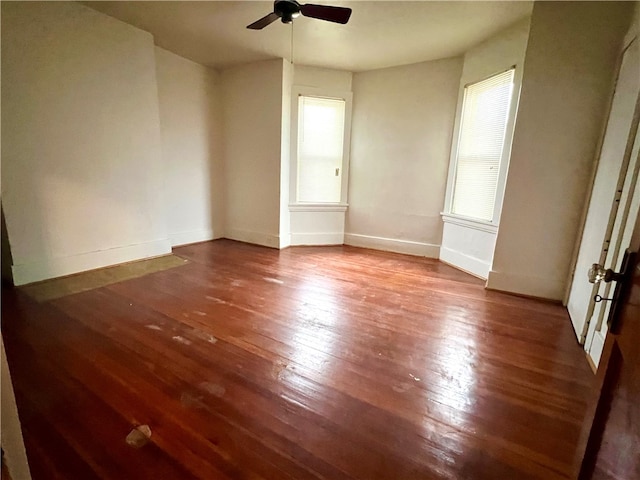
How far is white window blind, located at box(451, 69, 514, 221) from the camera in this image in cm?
326

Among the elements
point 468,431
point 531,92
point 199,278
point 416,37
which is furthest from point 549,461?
point 416,37

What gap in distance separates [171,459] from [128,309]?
1.58 m

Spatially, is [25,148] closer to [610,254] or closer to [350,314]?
[350,314]

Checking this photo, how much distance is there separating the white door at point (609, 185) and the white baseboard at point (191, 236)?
456cm

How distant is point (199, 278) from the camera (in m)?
3.19

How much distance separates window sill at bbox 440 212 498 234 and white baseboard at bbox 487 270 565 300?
53cm

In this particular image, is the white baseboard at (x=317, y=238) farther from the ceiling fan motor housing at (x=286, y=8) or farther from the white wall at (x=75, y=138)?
the ceiling fan motor housing at (x=286, y=8)

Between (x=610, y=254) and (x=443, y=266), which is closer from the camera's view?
(x=610, y=254)

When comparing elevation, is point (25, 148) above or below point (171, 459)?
above

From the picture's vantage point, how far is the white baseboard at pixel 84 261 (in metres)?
2.80

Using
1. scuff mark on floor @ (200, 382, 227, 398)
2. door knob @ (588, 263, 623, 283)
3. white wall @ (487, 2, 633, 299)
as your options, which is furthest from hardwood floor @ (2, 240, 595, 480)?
door knob @ (588, 263, 623, 283)

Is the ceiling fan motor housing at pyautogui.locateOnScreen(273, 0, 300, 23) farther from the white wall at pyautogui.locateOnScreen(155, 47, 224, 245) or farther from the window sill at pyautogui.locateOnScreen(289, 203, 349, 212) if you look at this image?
the window sill at pyautogui.locateOnScreen(289, 203, 349, 212)

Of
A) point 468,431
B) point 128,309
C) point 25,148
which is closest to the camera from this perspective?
point 468,431

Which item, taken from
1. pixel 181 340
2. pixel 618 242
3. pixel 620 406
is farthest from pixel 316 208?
pixel 620 406
